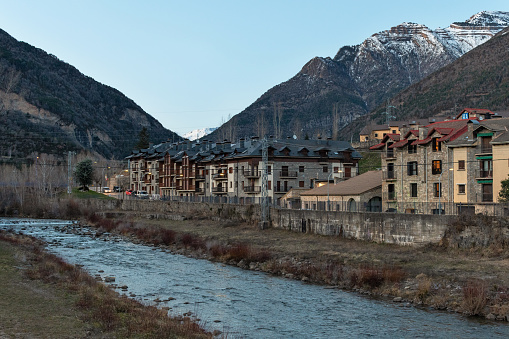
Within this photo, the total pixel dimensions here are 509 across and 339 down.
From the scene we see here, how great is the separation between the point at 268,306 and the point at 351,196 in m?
39.9

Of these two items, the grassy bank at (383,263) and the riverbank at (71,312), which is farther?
the grassy bank at (383,263)

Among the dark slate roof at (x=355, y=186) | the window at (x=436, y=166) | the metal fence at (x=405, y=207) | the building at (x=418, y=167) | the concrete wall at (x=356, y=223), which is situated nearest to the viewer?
the metal fence at (x=405, y=207)

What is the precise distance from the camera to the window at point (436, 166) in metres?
62.2

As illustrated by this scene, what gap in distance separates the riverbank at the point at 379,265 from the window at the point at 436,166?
15.5 metres

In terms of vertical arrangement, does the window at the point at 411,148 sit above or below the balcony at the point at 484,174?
above

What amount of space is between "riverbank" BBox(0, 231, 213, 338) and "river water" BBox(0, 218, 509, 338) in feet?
9.73

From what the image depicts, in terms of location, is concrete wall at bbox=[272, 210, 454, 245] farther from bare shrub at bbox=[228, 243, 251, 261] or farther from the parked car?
the parked car

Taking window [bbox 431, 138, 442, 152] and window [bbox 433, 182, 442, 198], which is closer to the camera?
window [bbox 433, 182, 442, 198]

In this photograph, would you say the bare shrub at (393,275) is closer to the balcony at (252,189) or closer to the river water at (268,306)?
the river water at (268,306)

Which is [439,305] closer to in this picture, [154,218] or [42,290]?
[42,290]

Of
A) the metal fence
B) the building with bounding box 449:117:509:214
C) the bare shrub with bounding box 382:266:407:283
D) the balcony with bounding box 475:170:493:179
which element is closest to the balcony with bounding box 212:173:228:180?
the metal fence

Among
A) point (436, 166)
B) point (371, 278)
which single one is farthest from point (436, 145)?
point (371, 278)

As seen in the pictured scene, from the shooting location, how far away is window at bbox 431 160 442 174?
62.2 meters

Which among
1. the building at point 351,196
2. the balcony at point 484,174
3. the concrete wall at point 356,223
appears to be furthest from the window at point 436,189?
the concrete wall at point 356,223
